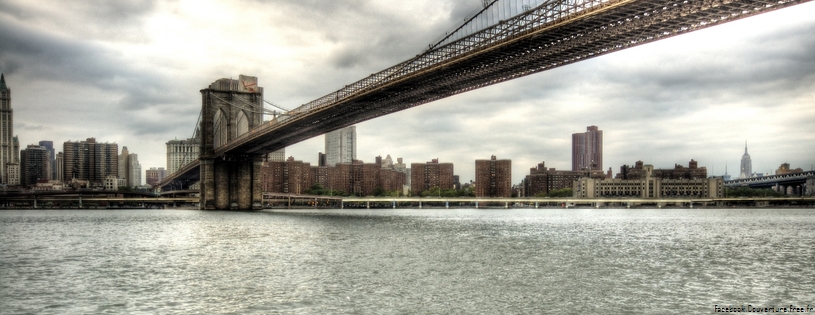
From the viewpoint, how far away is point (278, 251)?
96.8 ft

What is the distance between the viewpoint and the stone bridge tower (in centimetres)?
8500

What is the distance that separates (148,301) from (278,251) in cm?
1276

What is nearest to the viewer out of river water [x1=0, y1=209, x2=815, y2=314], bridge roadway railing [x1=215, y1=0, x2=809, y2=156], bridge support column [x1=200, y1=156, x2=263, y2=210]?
river water [x1=0, y1=209, x2=815, y2=314]

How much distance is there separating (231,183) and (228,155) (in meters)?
4.00

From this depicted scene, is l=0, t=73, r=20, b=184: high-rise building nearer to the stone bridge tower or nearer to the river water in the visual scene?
the stone bridge tower

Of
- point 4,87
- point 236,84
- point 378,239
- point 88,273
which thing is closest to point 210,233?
point 378,239

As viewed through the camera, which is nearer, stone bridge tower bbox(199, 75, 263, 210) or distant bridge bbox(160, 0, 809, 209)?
distant bridge bbox(160, 0, 809, 209)

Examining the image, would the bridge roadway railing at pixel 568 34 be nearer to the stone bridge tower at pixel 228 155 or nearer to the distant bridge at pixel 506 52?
the distant bridge at pixel 506 52

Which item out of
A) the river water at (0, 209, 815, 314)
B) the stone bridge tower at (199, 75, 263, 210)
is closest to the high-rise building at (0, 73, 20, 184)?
the stone bridge tower at (199, 75, 263, 210)

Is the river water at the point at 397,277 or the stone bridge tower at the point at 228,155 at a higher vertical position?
the stone bridge tower at the point at 228,155

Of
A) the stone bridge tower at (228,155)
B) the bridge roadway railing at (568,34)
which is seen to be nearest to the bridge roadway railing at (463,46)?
the bridge roadway railing at (568,34)

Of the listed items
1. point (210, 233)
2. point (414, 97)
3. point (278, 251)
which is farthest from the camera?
point (414, 97)

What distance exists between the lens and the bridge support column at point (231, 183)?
278ft

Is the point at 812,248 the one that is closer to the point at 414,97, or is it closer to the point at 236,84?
the point at 414,97
